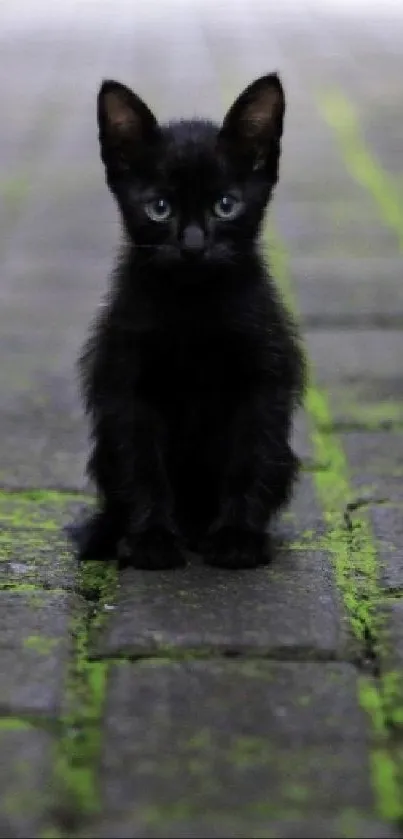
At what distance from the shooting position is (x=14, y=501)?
302 centimetres

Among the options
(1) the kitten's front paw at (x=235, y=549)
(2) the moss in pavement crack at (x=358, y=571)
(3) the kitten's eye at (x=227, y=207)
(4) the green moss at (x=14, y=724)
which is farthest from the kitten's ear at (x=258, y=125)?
(4) the green moss at (x=14, y=724)

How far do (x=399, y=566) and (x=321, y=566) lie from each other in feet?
0.50

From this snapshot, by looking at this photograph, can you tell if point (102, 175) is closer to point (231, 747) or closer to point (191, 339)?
point (191, 339)

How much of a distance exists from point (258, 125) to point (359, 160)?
196 inches

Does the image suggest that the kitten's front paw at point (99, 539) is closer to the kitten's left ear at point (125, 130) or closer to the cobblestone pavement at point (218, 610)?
the cobblestone pavement at point (218, 610)

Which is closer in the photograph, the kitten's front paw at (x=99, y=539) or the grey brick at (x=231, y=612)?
the grey brick at (x=231, y=612)

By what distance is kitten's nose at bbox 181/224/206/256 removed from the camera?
2459 mm

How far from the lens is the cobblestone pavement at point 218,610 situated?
5.74 ft

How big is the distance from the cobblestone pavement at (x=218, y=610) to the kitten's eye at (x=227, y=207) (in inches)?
26.9

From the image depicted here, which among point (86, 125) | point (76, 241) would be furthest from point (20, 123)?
point (76, 241)

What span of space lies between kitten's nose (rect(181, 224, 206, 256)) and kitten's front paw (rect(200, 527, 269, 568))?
0.55 meters

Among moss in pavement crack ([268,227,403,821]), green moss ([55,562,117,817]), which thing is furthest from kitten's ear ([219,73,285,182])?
green moss ([55,562,117,817])

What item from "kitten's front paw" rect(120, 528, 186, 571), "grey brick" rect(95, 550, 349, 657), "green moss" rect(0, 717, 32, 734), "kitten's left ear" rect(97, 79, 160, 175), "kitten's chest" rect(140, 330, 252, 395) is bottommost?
"green moss" rect(0, 717, 32, 734)

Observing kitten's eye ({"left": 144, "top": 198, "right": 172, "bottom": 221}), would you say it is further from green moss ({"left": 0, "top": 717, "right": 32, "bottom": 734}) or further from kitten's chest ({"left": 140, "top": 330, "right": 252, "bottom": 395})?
green moss ({"left": 0, "top": 717, "right": 32, "bottom": 734})
